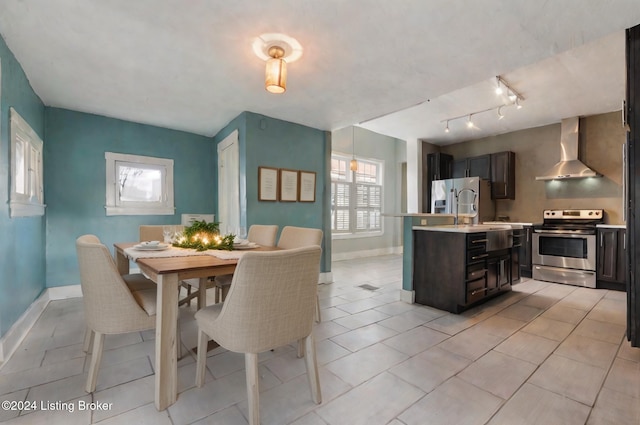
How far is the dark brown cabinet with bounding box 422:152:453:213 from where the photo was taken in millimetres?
5991

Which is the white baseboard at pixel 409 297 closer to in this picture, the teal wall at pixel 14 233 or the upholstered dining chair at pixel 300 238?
the upholstered dining chair at pixel 300 238

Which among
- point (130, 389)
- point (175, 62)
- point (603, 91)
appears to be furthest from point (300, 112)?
point (603, 91)

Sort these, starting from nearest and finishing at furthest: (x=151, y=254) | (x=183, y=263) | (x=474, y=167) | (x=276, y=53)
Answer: (x=183, y=263) → (x=151, y=254) → (x=276, y=53) → (x=474, y=167)

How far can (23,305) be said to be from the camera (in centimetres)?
253

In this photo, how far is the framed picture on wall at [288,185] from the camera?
12.8 feet

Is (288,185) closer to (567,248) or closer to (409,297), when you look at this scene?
(409,297)

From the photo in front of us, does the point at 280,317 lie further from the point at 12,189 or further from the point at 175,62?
the point at 12,189

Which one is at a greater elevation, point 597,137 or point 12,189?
point 597,137

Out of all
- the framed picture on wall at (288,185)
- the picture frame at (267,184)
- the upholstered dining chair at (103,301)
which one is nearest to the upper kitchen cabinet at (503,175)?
the framed picture on wall at (288,185)

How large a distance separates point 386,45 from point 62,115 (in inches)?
155

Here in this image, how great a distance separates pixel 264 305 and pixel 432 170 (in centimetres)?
561

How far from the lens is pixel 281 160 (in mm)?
3912

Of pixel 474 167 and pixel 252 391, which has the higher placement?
pixel 474 167

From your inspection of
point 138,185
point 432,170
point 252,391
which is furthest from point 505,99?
point 138,185
